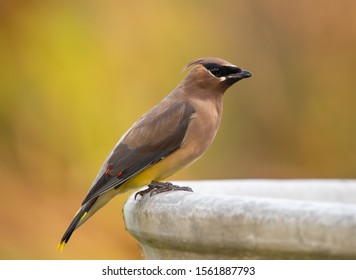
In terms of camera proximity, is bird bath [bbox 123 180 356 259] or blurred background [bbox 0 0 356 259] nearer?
bird bath [bbox 123 180 356 259]

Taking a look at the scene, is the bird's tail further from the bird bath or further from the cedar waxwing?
the bird bath

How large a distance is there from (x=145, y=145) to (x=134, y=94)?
2429 millimetres

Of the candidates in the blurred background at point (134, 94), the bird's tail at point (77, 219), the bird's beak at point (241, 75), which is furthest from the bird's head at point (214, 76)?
the blurred background at point (134, 94)

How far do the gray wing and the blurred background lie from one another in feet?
6.53

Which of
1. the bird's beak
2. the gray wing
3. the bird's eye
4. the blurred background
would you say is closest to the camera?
the gray wing

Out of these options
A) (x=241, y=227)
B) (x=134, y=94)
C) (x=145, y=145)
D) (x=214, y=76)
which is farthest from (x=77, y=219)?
(x=134, y=94)

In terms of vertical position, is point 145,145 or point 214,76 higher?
point 214,76

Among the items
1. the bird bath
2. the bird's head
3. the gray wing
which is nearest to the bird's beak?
the bird's head

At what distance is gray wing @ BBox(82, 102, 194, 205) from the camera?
3.76 metres

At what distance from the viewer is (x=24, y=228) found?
19.6 feet

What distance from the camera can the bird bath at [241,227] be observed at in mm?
2203

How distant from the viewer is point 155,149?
383 cm

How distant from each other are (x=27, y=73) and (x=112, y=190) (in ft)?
8.36

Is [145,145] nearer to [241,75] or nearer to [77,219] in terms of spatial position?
[77,219]
